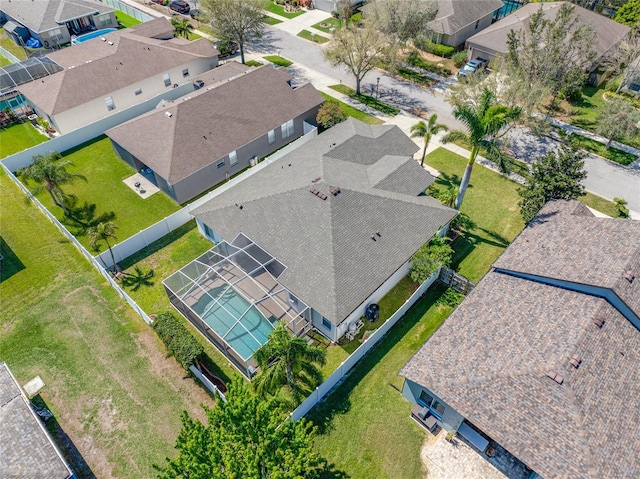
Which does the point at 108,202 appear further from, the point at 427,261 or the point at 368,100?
the point at 368,100

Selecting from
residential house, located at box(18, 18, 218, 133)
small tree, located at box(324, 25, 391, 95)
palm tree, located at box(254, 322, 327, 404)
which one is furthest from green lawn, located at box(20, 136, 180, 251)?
small tree, located at box(324, 25, 391, 95)

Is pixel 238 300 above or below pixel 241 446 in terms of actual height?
below

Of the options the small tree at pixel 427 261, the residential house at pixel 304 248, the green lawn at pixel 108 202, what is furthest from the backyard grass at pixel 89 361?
the small tree at pixel 427 261

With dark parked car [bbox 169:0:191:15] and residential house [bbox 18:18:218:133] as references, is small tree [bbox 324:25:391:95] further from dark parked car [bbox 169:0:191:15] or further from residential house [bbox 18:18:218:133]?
dark parked car [bbox 169:0:191:15]

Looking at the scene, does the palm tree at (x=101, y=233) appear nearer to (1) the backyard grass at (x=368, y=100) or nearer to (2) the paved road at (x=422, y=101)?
(1) the backyard grass at (x=368, y=100)

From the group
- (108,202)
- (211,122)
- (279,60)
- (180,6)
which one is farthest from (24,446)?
(180,6)

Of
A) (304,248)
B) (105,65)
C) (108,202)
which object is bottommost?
(108,202)

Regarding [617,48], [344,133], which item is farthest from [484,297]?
[617,48]
